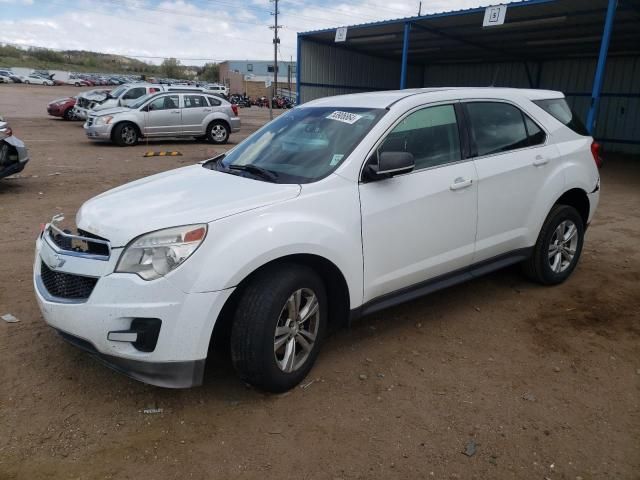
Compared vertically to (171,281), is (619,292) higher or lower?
lower

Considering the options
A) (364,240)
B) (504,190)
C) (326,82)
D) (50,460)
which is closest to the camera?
(50,460)

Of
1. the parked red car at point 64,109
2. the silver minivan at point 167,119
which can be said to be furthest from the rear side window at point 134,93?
the parked red car at point 64,109

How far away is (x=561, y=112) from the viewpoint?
4.66 metres

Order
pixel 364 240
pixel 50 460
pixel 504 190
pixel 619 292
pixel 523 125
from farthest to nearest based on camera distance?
pixel 619 292, pixel 523 125, pixel 504 190, pixel 364 240, pixel 50 460

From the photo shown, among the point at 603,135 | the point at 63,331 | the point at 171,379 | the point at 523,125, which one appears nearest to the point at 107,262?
the point at 63,331

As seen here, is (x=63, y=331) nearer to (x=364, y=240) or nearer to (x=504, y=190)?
(x=364, y=240)

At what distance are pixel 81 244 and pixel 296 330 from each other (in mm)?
1354

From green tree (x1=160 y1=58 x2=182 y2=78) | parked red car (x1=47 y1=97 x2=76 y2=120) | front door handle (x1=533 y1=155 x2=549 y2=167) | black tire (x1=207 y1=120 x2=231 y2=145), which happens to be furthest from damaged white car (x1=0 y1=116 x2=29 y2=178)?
green tree (x1=160 y1=58 x2=182 y2=78)

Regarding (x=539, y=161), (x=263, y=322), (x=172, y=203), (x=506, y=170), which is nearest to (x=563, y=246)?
(x=539, y=161)

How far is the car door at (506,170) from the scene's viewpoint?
3.89m

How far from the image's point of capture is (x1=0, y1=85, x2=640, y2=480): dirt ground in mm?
2479

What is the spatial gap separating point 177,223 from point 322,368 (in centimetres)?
138

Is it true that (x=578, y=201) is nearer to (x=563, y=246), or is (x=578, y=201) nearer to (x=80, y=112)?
(x=563, y=246)

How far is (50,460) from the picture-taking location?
246 cm
